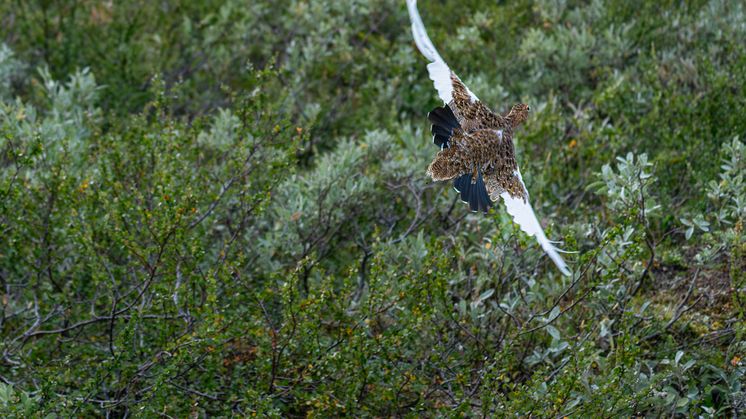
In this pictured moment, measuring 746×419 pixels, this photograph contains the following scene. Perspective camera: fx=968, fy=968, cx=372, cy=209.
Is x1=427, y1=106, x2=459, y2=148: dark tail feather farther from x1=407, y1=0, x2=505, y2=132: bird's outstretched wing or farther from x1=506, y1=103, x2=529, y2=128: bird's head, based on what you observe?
x1=506, y1=103, x2=529, y2=128: bird's head

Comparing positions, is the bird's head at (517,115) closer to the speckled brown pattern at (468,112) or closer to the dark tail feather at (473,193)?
the speckled brown pattern at (468,112)

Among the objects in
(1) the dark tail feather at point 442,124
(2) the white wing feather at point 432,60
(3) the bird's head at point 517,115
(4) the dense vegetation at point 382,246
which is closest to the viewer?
(1) the dark tail feather at point 442,124

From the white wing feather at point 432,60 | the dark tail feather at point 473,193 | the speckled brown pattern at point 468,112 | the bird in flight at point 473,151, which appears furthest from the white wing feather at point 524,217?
the white wing feather at point 432,60

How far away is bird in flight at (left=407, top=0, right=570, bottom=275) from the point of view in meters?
Result: 3.35

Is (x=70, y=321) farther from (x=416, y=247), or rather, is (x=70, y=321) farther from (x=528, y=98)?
(x=528, y=98)

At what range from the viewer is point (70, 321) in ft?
15.0

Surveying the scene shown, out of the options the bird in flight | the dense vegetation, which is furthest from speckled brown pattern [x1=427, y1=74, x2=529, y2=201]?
the dense vegetation

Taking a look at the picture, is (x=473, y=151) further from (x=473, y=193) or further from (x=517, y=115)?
(x=517, y=115)

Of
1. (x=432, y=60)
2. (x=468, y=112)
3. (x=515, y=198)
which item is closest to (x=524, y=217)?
(x=515, y=198)

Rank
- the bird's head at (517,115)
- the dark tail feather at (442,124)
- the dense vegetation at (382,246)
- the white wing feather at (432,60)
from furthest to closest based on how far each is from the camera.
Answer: the dense vegetation at (382,246) < the bird's head at (517,115) < the white wing feather at (432,60) < the dark tail feather at (442,124)

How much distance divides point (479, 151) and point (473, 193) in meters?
0.15

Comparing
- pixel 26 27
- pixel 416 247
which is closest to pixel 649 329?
pixel 416 247

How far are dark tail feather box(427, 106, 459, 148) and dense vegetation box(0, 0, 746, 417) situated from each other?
2.42 ft

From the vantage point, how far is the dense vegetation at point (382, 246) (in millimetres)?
3977
